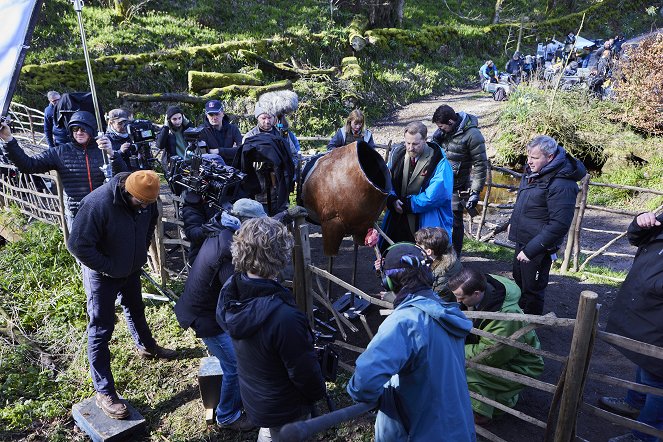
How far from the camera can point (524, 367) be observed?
3525 mm

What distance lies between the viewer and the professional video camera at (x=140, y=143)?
507 centimetres

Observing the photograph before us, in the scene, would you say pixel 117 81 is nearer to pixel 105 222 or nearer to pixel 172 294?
pixel 172 294

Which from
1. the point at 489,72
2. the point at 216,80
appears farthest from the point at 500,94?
the point at 216,80

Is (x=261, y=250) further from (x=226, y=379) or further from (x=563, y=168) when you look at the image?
(x=563, y=168)

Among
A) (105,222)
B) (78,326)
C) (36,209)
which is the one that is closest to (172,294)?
(78,326)

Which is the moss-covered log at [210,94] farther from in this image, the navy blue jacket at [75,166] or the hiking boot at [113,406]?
the hiking boot at [113,406]

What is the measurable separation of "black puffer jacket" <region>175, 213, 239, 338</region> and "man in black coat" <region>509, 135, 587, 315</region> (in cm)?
247

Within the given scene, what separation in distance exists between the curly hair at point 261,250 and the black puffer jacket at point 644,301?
7.79 ft

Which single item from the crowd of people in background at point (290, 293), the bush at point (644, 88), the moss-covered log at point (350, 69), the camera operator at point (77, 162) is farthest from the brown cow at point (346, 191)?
the moss-covered log at point (350, 69)

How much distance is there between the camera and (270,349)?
2.42 metres

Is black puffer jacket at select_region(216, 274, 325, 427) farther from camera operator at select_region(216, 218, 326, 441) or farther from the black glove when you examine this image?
the black glove

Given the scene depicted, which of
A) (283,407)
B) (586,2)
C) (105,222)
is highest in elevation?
(586,2)

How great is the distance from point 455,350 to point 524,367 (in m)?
1.65

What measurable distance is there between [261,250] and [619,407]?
292 cm
